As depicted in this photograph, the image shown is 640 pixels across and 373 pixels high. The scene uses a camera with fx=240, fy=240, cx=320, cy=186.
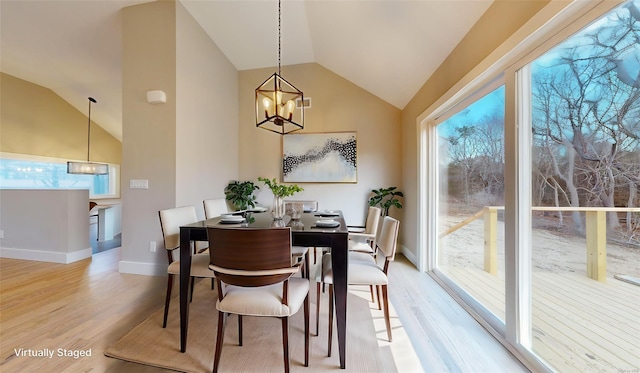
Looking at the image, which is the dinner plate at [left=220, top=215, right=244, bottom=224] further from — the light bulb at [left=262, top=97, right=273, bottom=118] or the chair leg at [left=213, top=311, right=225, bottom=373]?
the light bulb at [left=262, top=97, right=273, bottom=118]

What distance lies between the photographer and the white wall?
3465mm

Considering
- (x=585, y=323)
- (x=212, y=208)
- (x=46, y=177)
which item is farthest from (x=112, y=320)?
(x=46, y=177)

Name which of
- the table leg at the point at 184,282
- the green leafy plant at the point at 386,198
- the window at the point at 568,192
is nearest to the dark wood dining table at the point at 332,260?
the table leg at the point at 184,282

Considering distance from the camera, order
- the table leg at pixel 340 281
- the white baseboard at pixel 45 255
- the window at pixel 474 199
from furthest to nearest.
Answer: the white baseboard at pixel 45 255
the window at pixel 474 199
the table leg at pixel 340 281

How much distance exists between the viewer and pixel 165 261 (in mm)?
3037

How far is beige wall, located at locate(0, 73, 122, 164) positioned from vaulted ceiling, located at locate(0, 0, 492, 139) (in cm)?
35

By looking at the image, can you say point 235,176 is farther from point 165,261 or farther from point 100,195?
point 100,195

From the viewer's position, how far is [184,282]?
1.69 meters

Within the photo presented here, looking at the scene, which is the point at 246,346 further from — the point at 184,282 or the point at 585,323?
the point at 585,323

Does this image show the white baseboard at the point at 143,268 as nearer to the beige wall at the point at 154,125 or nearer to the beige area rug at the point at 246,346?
the beige wall at the point at 154,125

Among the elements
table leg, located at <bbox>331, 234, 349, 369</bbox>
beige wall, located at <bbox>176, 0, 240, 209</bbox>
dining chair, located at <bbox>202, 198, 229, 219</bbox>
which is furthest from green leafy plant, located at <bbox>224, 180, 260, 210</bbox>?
table leg, located at <bbox>331, 234, 349, 369</bbox>

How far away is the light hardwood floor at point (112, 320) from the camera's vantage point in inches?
60.7

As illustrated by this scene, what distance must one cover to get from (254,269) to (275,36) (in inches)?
147

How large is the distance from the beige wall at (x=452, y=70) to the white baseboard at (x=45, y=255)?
4978mm
